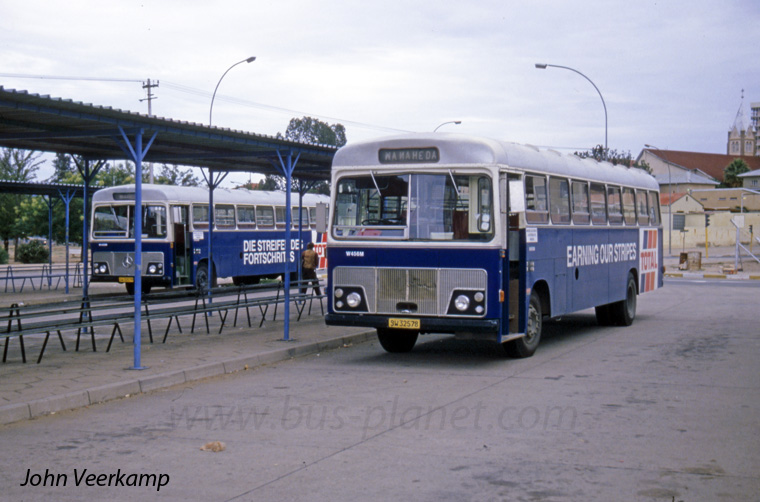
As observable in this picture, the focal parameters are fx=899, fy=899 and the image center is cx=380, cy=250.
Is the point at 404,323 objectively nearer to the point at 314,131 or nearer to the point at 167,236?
the point at 167,236

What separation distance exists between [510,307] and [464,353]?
1735mm

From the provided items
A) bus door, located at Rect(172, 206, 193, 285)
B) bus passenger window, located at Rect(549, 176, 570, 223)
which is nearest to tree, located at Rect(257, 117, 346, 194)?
bus door, located at Rect(172, 206, 193, 285)

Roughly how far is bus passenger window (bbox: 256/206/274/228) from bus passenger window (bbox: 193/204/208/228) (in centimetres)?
276

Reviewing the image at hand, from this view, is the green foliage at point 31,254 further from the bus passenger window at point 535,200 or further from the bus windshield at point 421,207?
the bus passenger window at point 535,200

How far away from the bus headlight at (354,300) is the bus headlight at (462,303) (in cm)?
142

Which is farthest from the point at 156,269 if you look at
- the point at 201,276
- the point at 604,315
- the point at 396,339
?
the point at 396,339

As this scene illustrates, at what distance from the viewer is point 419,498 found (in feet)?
19.6

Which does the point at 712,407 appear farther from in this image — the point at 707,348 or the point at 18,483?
the point at 18,483

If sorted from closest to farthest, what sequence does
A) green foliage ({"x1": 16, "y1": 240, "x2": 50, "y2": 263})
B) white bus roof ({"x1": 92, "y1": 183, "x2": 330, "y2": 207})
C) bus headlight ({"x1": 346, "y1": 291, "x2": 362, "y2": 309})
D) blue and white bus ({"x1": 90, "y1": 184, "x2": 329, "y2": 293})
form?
bus headlight ({"x1": 346, "y1": 291, "x2": 362, "y2": 309}) < blue and white bus ({"x1": 90, "y1": 184, "x2": 329, "y2": 293}) < white bus roof ({"x1": 92, "y1": 183, "x2": 330, "y2": 207}) < green foliage ({"x1": 16, "y1": 240, "x2": 50, "y2": 263})

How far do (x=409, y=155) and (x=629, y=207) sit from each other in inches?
291

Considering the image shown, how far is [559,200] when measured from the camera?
14312mm

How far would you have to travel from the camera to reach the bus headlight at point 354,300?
12.6 metres

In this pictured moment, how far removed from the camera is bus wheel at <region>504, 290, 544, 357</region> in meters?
12.9

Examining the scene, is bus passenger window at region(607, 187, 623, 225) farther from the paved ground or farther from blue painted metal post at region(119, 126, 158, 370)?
blue painted metal post at region(119, 126, 158, 370)
